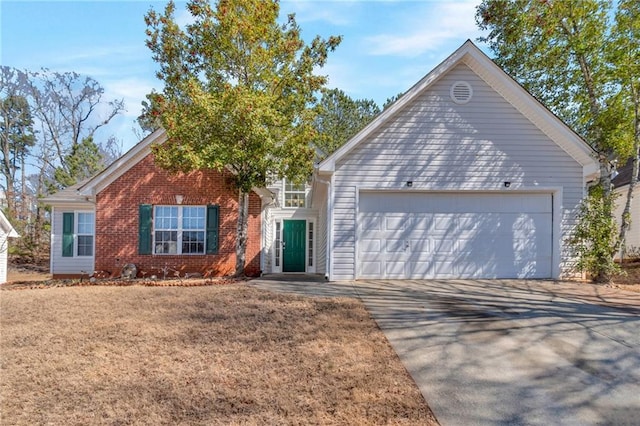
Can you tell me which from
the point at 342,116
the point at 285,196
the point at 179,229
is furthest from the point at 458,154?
the point at 342,116

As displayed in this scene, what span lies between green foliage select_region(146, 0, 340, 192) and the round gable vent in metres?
3.77

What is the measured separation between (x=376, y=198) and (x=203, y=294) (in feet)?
16.4

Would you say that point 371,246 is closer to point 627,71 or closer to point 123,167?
point 627,71

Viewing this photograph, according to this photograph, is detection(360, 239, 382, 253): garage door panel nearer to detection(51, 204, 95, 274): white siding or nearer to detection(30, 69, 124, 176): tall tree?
detection(51, 204, 95, 274): white siding

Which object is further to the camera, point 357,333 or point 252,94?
point 252,94

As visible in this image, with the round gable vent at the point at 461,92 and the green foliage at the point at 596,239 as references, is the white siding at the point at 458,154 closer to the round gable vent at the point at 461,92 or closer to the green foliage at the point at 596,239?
the round gable vent at the point at 461,92

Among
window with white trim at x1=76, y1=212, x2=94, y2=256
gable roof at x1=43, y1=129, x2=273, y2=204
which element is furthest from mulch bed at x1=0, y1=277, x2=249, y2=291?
gable roof at x1=43, y1=129, x2=273, y2=204

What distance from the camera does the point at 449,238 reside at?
35.6 feet

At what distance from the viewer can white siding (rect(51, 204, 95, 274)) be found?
14898mm

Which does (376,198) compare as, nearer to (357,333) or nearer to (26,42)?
(357,333)

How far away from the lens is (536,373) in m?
4.87

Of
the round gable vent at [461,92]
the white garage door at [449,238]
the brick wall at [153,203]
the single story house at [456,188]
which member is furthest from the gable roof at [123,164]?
the round gable vent at [461,92]

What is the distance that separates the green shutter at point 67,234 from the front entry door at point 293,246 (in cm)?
777

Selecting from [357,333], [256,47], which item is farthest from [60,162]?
[357,333]
